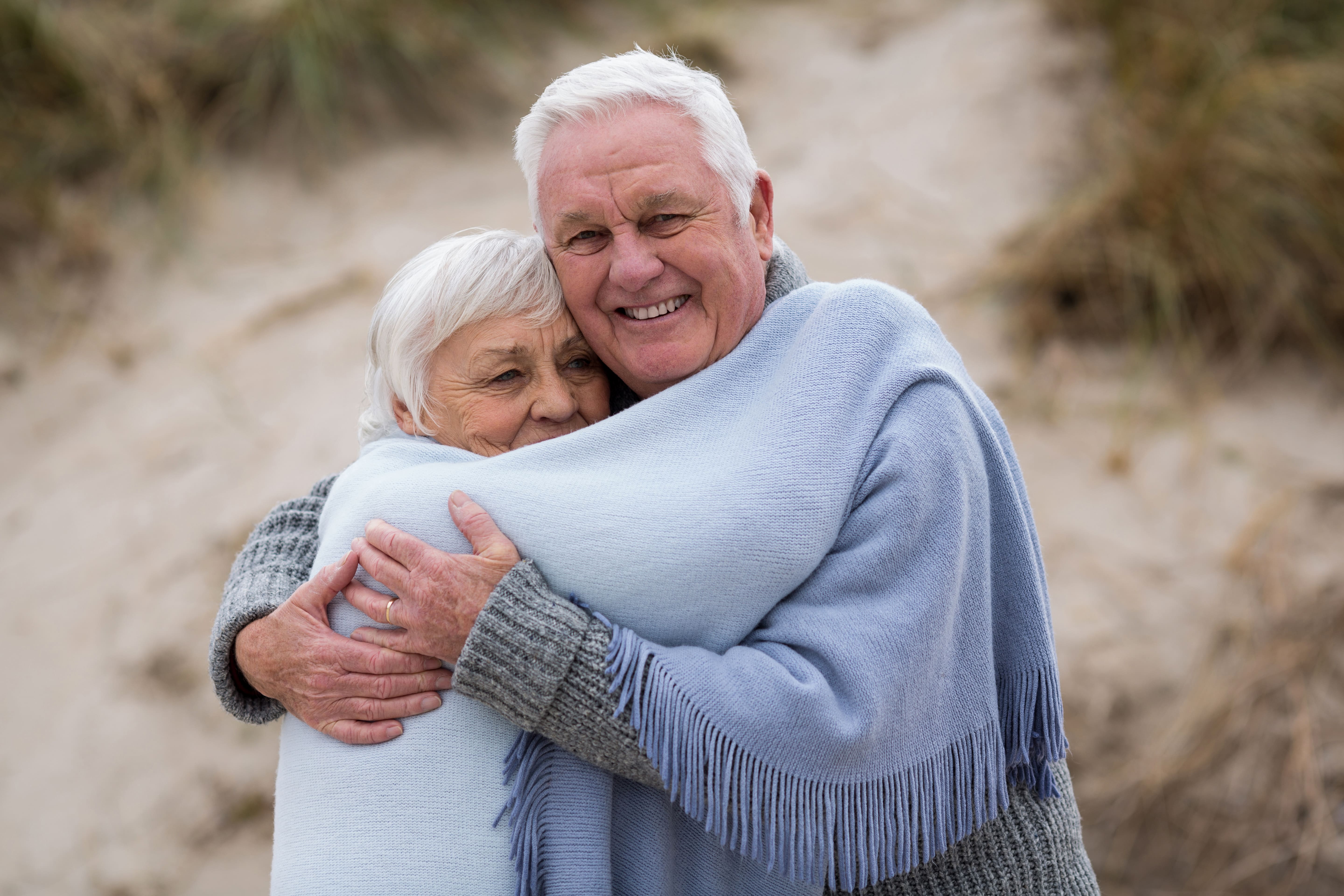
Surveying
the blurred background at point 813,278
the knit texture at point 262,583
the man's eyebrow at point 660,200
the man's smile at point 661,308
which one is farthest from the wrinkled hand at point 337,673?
the blurred background at point 813,278

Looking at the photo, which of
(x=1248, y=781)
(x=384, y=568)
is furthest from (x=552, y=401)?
(x=1248, y=781)

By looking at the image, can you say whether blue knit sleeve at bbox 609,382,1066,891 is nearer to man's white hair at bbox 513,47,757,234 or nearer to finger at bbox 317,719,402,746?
finger at bbox 317,719,402,746

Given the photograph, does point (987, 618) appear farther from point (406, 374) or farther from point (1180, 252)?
point (1180, 252)

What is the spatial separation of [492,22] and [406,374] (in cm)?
440

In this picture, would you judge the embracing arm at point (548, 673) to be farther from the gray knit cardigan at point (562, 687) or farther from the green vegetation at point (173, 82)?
the green vegetation at point (173, 82)

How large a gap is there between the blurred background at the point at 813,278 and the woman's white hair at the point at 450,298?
263 cm

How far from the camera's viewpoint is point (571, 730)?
1.64 metres

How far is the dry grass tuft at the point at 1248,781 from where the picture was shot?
3902mm

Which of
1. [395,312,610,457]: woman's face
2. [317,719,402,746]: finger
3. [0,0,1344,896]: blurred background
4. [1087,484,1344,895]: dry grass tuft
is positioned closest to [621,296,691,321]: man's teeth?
[395,312,610,457]: woman's face

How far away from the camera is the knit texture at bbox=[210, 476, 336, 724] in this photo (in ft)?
6.39

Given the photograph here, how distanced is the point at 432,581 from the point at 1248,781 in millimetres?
3562

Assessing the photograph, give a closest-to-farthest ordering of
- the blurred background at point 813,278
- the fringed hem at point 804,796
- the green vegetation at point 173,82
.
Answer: the fringed hem at point 804,796, the blurred background at point 813,278, the green vegetation at point 173,82

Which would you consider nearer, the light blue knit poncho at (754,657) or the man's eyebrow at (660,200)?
the light blue knit poncho at (754,657)

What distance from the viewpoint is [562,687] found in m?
1.62
